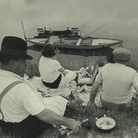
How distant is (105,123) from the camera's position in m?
3.62

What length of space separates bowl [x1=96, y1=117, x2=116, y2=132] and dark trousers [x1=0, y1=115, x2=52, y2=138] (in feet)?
3.07

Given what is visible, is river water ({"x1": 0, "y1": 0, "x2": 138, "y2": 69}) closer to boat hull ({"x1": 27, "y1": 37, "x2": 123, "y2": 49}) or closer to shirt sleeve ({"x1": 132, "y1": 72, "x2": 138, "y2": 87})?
boat hull ({"x1": 27, "y1": 37, "x2": 123, "y2": 49})

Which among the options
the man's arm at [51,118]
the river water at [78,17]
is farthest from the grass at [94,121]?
the river water at [78,17]

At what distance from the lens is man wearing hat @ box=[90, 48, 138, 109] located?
3732 millimetres

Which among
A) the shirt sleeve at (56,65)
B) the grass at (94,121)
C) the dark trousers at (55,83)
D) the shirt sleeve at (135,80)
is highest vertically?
the shirt sleeve at (135,80)

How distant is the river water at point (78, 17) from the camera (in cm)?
1528

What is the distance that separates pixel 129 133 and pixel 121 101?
706 mm

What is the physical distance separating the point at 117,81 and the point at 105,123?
750mm

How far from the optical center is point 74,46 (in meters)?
12.5

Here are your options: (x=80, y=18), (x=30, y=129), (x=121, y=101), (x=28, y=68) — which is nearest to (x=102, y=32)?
(x=80, y=18)

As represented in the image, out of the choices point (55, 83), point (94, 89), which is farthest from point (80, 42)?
point (94, 89)

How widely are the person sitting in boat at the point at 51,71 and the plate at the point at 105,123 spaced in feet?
6.83

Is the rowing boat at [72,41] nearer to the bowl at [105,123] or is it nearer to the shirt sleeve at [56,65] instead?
the shirt sleeve at [56,65]

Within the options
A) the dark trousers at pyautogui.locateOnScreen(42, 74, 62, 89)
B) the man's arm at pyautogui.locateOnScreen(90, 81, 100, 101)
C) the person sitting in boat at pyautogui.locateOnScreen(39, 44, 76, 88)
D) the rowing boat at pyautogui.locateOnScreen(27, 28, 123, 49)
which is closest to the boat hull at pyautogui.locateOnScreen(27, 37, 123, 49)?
the rowing boat at pyautogui.locateOnScreen(27, 28, 123, 49)
